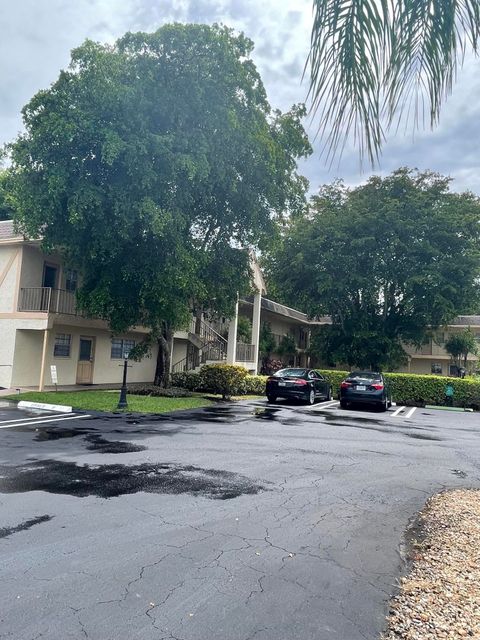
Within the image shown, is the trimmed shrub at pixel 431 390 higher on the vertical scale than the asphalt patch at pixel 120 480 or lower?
higher

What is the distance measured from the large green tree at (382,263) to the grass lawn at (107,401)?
47.2 ft

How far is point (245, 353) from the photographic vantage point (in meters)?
25.7

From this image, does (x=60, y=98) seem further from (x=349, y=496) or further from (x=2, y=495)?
(x=349, y=496)

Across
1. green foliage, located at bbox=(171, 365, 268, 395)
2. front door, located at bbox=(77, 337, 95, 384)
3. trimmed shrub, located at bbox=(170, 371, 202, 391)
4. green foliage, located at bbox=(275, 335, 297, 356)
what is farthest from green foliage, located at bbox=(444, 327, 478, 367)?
front door, located at bbox=(77, 337, 95, 384)

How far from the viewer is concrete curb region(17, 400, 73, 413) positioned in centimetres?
1333

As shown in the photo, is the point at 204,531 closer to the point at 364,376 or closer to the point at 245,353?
the point at 364,376

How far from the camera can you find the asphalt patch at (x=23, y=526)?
4.42 m

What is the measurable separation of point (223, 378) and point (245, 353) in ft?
16.9

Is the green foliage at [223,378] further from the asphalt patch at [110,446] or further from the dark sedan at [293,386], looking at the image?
the asphalt patch at [110,446]

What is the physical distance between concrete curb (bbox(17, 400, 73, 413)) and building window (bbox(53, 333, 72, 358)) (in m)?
5.38

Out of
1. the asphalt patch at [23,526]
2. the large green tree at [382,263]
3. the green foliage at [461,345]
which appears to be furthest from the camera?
the green foliage at [461,345]

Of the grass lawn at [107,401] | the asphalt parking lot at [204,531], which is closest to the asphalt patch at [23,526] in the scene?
the asphalt parking lot at [204,531]

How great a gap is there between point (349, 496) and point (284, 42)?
18.0 ft

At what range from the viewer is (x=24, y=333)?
18016 mm
